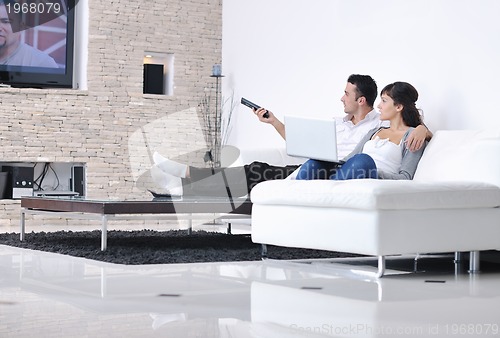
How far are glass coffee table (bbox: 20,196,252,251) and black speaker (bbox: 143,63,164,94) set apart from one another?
133 inches

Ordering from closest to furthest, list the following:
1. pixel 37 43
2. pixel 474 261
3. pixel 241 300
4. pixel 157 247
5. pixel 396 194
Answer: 1. pixel 241 300
2. pixel 396 194
3. pixel 474 261
4. pixel 157 247
5. pixel 37 43

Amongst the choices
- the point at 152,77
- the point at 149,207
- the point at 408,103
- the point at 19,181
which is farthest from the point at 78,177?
the point at 408,103

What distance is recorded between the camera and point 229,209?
16.5ft

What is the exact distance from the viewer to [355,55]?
652cm

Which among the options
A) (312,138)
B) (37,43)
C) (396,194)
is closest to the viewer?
(396,194)

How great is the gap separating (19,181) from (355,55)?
333 centimetres

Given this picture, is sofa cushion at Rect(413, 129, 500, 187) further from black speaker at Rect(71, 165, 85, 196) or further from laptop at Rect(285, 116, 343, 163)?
black speaker at Rect(71, 165, 85, 196)

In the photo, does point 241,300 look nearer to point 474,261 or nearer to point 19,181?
point 474,261

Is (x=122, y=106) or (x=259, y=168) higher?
(x=122, y=106)

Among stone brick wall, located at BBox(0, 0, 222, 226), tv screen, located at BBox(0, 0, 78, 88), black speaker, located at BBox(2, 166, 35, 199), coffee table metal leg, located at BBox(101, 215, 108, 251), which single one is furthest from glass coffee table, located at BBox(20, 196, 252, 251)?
tv screen, located at BBox(0, 0, 78, 88)

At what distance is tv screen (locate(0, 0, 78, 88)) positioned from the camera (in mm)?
8047

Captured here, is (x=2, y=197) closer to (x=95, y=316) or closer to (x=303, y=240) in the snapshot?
(x=303, y=240)

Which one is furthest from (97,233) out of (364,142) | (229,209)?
(364,142)

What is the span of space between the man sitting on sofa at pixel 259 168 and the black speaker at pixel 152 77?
2970 millimetres
